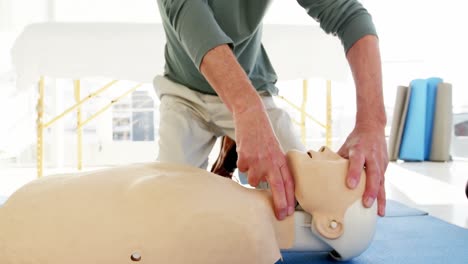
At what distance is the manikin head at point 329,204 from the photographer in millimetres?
813

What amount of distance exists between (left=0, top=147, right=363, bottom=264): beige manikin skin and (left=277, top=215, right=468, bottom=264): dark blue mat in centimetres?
29

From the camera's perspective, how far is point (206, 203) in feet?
2.35

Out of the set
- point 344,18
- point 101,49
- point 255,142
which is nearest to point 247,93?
point 255,142

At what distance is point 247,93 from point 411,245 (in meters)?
0.64

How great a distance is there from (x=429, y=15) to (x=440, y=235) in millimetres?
3773

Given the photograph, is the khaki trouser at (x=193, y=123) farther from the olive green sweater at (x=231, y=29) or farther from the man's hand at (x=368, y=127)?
the man's hand at (x=368, y=127)

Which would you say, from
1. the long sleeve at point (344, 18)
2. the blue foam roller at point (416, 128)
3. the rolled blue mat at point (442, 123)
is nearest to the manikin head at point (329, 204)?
the long sleeve at point (344, 18)

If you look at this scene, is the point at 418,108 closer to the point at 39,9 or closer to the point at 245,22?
the point at 245,22

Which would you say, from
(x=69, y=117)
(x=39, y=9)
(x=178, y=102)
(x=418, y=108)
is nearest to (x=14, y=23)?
(x=39, y=9)

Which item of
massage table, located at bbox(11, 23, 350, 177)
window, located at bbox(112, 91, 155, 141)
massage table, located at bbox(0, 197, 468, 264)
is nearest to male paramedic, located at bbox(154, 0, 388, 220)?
massage table, located at bbox(0, 197, 468, 264)

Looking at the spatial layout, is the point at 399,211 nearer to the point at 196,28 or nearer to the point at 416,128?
the point at 196,28

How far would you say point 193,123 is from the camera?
1436 millimetres

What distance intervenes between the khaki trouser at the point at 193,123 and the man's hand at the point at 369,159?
41 centimetres

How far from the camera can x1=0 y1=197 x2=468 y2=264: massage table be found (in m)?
0.96
